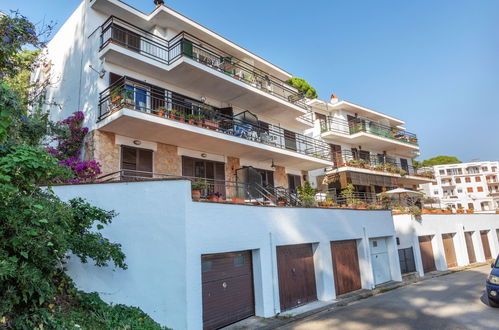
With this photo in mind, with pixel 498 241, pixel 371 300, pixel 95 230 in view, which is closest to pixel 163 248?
pixel 95 230

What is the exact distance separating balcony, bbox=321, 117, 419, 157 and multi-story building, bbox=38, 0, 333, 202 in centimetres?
788

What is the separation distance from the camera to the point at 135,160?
1230 centimetres

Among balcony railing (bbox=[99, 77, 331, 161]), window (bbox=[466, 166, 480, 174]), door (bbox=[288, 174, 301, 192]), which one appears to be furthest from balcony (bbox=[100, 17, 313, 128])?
window (bbox=[466, 166, 480, 174])

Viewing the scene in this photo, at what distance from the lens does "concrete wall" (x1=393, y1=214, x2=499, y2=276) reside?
18.6m

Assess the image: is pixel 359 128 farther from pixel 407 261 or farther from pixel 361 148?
pixel 407 261

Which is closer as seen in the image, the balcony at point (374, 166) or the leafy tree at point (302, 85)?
the leafy tree at point (302, 85)

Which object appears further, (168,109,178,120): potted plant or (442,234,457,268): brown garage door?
(442,234,457,268): brown garage door

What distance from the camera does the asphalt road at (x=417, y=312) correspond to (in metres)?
9.15

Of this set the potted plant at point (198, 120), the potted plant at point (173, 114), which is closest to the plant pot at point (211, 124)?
the potted plant at point (198, 120)

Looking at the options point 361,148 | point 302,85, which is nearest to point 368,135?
point 361,148

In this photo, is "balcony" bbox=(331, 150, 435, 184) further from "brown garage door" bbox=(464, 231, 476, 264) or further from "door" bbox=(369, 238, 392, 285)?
"door" bbox=(369, 238, 392, 285)

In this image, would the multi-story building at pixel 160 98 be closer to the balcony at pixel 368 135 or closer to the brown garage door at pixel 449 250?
the balcony at pixel 368 135

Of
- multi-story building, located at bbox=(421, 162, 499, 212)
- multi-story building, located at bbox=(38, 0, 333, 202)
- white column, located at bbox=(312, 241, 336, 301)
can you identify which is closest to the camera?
multi-story building, located at bbox=(38, 0, 333, 202)

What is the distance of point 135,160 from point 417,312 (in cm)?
1139
